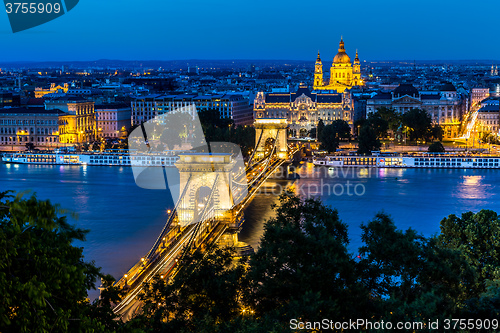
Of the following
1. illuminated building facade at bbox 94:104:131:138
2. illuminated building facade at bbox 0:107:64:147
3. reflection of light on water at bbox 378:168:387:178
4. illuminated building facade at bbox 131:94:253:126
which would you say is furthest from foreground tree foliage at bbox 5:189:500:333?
illuminated building facade at bbox 131:94:253:126

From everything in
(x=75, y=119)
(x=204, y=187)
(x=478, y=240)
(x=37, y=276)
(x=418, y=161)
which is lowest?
(x=418, y=161)

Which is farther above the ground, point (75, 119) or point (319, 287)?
point (75, 119)

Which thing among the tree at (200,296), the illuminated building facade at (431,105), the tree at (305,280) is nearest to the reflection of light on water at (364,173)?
the illuminated building facade at (431,105)

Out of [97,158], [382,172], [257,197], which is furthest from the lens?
[97,158]

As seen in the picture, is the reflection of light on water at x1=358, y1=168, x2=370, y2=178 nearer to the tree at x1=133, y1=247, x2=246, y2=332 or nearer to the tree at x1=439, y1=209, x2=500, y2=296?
the tree at x1=439, y1=209, x2=500, y2=296

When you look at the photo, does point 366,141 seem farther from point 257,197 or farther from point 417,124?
point 257,197

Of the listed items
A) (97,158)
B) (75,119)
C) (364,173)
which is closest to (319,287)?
(364,173)
